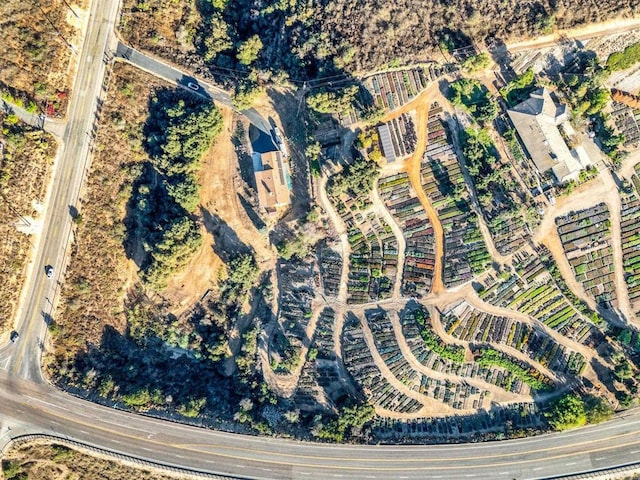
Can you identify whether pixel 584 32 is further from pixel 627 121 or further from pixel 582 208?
pixel 582 208

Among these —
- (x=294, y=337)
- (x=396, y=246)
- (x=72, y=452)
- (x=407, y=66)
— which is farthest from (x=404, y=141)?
(x=72, y=452)

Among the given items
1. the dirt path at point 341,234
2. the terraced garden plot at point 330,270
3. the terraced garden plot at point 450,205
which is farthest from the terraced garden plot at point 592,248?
the terraced garden plot at point 330,270

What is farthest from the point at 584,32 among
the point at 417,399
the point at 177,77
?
the point at 177,77

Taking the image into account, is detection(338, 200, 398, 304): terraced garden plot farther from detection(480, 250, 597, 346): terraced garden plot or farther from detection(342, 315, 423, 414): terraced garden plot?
detection(480, 250, 597, 346): terraced garden plot

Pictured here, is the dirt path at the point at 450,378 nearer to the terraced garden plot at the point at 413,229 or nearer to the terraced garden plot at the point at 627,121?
the terraced garden plot at the point at 413,229

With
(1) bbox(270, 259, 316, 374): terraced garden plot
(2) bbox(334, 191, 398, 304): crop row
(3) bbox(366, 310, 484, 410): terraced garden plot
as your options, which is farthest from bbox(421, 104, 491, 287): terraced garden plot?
(1) bbox(270, 259, 316, 374): terraced garden plot
